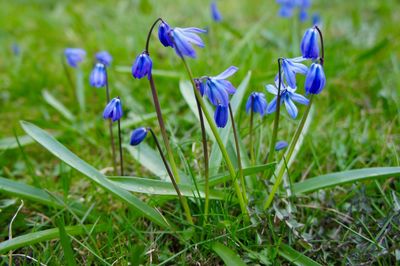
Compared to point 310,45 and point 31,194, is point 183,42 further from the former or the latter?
point 31,194

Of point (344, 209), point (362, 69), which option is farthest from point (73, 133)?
point (362, 69)

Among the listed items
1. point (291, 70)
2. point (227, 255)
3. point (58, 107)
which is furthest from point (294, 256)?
point (58, 107)

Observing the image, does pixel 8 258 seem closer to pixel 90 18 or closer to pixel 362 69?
pixel 362 69

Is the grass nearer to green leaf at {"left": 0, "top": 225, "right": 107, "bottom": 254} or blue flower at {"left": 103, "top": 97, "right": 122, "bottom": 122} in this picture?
green leaf at {"left": 0, "top": 225, "right": 107, "bottom": 254}

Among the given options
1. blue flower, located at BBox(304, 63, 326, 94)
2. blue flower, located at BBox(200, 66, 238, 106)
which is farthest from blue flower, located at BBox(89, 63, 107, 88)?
blue flower, located at BBox(304, 63, 326, 94)

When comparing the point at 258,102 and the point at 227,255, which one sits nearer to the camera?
the point at 227,255

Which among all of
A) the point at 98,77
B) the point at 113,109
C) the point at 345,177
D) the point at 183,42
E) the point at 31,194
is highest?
the point at 183,42

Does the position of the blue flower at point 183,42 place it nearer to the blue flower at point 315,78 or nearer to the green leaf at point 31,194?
the blue flower at point 315,78
